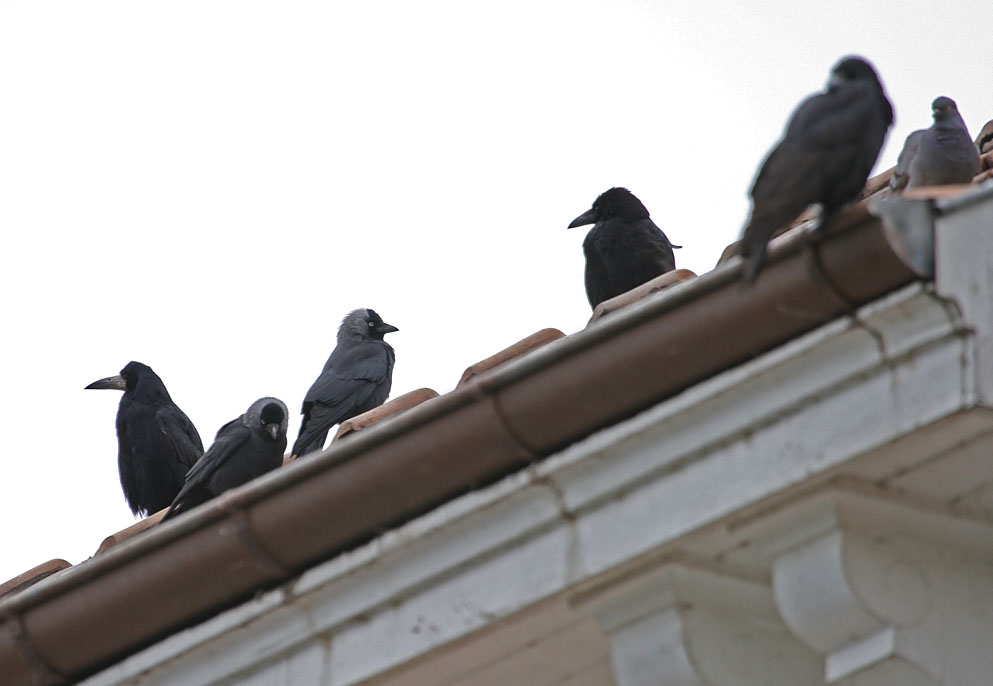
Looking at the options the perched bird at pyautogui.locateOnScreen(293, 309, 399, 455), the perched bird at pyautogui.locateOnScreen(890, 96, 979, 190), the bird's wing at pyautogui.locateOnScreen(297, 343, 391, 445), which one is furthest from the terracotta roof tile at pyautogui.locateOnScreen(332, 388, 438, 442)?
the bird's wing at pyautogui.locateOnScreen(297, 343, 391, 445)

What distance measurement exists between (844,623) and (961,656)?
29 cm

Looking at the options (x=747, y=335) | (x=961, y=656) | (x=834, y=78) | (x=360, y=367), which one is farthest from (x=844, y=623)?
(x=360, y=367)

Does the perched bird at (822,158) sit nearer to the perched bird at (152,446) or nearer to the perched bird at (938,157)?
A: the perched bird at (938,157)

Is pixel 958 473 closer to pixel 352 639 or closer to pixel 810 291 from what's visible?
pixel 810 291

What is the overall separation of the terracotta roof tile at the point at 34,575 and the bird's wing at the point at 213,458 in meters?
2.45

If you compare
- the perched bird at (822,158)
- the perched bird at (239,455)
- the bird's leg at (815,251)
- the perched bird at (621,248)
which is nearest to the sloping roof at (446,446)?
the bird's leg at (815,251)

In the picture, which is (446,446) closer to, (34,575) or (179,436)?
(34,575)

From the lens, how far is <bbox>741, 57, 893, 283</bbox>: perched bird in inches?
151

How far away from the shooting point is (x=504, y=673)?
408 centimetres

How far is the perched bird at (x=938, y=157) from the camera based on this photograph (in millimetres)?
7043

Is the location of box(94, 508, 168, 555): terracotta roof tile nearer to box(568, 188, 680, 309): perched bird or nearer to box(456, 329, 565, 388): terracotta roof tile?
box(456, 329, 565, 388): terracotta roof tile

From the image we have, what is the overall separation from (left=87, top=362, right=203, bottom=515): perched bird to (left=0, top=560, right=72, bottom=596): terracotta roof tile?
4.39 meters

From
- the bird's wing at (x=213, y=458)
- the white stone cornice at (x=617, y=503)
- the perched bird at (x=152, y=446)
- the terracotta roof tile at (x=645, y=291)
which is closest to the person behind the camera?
the white stone cornice at (x=617, y=503)

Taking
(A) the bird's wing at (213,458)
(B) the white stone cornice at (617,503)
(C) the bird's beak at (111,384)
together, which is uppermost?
(C) the bird's beak at (111,384)
